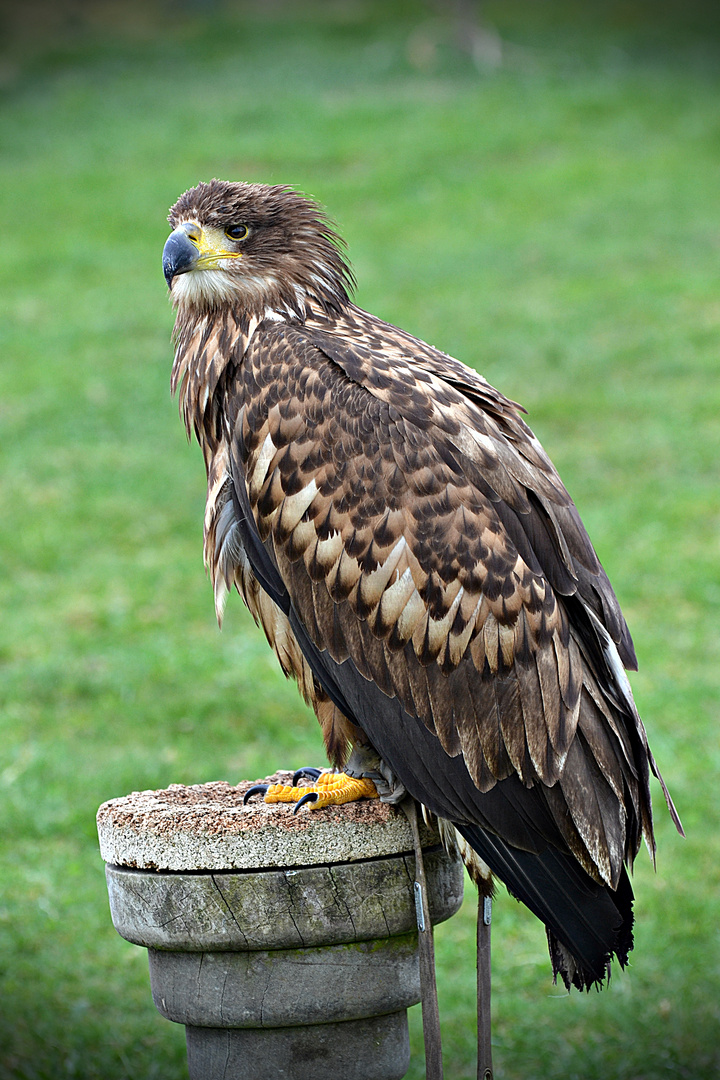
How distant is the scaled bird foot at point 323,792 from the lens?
3.42m

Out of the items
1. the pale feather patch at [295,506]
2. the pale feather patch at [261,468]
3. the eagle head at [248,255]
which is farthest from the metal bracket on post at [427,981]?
the eagle head at [248,255]

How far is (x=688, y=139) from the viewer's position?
20594mm

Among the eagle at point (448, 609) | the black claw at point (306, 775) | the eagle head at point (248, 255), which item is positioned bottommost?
the black claw at point (306, 775)

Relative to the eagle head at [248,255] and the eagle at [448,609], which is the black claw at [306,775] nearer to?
the eagle at [448,609]

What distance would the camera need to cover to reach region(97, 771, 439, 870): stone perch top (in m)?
3.15

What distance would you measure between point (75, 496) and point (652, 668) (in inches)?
196

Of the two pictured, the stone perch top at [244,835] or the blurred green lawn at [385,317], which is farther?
the blurred green lawn at [385,317]

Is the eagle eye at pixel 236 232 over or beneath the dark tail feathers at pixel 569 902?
over

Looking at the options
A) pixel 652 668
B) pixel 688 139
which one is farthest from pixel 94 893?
pixel 688 139

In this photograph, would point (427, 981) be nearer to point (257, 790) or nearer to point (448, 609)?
point (257, 790)

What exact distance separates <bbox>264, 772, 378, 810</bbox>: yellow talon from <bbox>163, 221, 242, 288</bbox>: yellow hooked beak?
151cm

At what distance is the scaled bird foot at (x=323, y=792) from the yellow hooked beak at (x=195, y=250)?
4.94 ft

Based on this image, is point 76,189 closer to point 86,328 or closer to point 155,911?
point 86,328

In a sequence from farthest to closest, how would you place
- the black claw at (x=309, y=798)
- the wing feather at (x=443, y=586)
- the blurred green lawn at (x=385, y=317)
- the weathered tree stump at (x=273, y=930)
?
the blurred green lawn at (x=385, y=317), the black claw at (x=309, y=798), the wing feather at (x=443, y=586), the weathered tree stump at (x=273, y=930)
